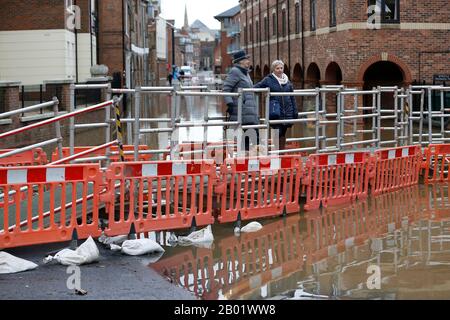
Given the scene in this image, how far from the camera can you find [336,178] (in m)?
12.1

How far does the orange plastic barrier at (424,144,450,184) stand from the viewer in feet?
47.2

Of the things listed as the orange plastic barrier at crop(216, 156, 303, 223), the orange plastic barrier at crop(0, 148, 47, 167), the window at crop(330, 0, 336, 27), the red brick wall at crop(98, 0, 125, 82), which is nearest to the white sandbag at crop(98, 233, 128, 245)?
the orange plastic barrier at crop(216, 156, 303, 223)

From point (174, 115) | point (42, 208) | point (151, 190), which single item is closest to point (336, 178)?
point (174, 115)

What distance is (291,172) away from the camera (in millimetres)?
11219

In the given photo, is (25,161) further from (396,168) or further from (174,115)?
(396,168)

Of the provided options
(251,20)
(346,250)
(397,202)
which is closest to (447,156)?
(397,202)

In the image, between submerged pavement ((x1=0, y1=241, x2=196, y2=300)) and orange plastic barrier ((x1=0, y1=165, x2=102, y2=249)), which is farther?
orange plastic barrier ((x1=0, y1=165, x2=102, y2=249))

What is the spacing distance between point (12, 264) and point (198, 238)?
2.45m

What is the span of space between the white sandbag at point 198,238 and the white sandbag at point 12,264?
204cm

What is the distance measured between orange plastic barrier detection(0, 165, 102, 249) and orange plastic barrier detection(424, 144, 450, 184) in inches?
297

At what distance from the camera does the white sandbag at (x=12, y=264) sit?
7836 mm

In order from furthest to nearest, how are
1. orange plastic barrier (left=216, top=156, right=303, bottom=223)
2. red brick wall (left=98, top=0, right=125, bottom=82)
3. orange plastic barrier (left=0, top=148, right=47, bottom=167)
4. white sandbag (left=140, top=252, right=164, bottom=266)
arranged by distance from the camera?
red brick wall (left=98, top=0, right=125, bottom=82) < orange plastic barrier (left=0, top=148, right=47, bottom=167) < orange plastic barrier (left=216, top=156, right=303, bottom=223) < white sandbag (left=140, top=252, right=164, bottom=266)

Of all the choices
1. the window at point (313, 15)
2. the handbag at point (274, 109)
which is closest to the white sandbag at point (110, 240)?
the handbag at point (274, 109)

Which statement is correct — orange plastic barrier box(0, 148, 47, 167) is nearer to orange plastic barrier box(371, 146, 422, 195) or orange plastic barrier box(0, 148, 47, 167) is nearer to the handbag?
the handbag
